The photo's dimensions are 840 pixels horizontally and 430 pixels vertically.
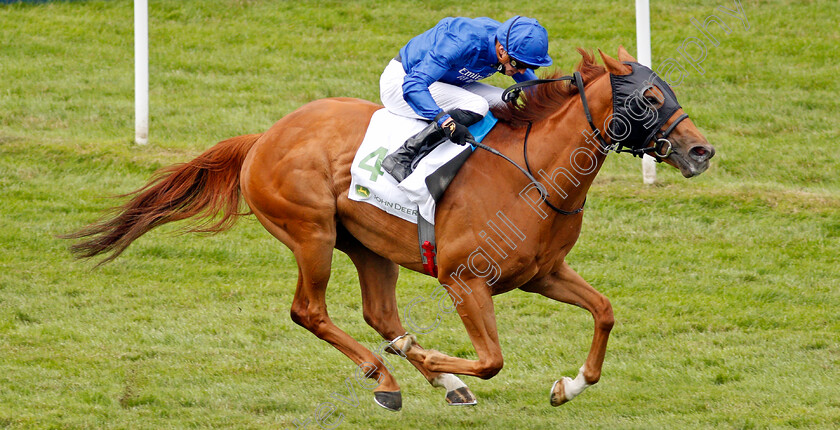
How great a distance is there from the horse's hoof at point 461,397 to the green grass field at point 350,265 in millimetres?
183

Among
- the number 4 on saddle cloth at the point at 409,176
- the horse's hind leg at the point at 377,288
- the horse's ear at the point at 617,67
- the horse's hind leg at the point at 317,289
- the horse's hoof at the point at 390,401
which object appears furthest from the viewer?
the horse's hind leg at the point at 377,288

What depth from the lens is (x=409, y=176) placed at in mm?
5164

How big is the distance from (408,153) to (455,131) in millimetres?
354

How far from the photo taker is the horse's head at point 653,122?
457 centimetres

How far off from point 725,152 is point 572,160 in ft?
20.9

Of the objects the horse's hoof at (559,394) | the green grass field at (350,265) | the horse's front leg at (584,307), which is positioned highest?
the horse's front leg at (584,307)

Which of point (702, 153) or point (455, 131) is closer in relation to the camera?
point (702, 153)

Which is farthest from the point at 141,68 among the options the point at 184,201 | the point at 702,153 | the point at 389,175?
the point at 702,153

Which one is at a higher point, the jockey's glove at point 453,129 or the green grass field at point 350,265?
the jockey's glove at point 453,129

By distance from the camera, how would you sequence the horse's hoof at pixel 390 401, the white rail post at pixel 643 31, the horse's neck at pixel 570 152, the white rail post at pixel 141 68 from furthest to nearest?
the white rail post at pixel 141 68
the white rail post at pixel 643 31
the horse's hoof at pixel 390 401
the horse's neck at pixel 570 152

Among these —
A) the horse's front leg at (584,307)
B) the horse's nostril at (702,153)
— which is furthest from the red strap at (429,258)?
the horse's nostril at (702,153)

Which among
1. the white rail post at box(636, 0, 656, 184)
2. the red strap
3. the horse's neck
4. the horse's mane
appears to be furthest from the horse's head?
the white rail post at box(636, 0, 656, 184)

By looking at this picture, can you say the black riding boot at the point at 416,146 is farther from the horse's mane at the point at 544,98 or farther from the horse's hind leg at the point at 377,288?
the horse's hind leg at the point at 377,288

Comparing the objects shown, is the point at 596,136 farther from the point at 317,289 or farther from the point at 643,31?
the point at 643,31
